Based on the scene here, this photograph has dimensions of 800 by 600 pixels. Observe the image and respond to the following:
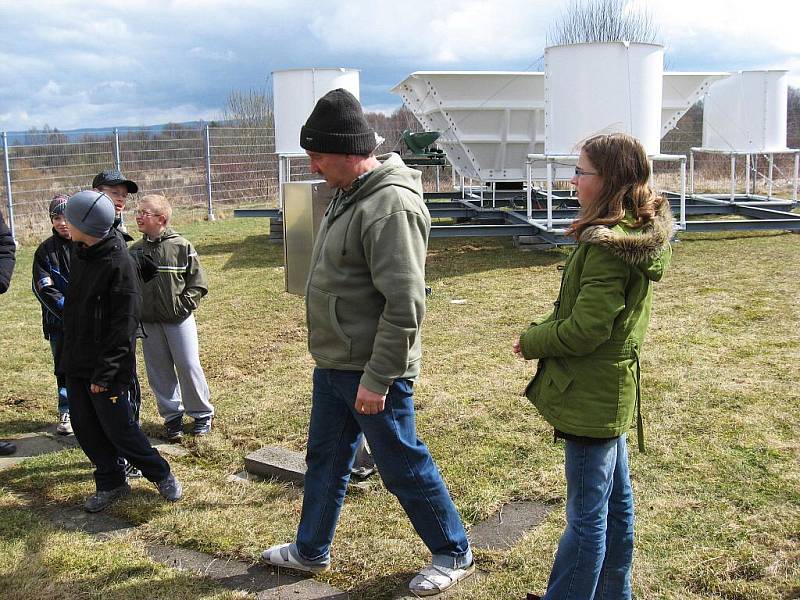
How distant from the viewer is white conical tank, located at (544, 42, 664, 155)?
1058cm

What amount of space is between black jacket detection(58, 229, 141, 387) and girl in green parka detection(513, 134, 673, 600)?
2093 mm

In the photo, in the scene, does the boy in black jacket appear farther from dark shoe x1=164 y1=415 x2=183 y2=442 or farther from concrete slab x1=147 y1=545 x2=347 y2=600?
dark shoe x1=164 y1=415 x2=183 y2=442

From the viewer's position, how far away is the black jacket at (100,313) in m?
3.80

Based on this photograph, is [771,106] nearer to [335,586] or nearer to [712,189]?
[712,189]

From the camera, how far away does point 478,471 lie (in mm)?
4332

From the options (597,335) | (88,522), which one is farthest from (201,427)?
(597,335)

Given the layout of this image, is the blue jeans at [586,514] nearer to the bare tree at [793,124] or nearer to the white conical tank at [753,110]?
the white conical tank at [753,110]

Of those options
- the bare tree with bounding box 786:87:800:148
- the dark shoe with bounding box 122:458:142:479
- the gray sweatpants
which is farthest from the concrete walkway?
the bare tree with bounding box 786:87:800:148

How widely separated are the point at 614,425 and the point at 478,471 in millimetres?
1871

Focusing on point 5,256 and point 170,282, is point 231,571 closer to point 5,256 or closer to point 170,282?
point 170,282

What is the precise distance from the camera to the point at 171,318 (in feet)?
15.8

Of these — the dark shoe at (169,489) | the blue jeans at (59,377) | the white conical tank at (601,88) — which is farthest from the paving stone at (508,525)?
the white conical tank at (601,88)

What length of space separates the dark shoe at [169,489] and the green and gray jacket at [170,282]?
43.4 inches

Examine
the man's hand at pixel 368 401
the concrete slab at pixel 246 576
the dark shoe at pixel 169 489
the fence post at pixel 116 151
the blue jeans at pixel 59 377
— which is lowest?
the concrete slab at pixel 246 576
